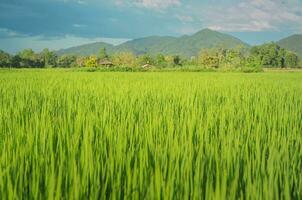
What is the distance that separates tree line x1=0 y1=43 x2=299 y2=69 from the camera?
7562cm

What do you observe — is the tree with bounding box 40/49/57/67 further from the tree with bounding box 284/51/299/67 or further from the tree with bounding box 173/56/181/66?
the tree with bounding box 284/51/299/67

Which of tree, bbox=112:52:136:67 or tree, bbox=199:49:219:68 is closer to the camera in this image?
tree, bbox=199:49:219:68

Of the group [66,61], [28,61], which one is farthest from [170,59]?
[28,61]

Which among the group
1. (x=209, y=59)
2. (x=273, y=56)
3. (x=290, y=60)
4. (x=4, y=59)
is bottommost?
(x=290, y=60)

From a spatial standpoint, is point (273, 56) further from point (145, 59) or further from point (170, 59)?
point (145, 59)

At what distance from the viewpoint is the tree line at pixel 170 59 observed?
248ft

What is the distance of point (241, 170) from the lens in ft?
4.71

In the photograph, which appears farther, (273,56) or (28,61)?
(273,56)

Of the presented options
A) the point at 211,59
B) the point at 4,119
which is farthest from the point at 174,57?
the point at 4,119

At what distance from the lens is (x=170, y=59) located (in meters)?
91.3

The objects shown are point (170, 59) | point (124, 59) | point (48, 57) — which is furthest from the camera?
point (48, 57)

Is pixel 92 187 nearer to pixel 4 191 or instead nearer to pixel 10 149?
pixel 4 191

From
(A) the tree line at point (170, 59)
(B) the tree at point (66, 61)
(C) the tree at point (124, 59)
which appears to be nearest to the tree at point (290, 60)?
(A) the tree line at point (170, 59)

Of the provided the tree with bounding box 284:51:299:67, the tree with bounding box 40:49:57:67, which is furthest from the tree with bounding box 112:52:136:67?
the tree with bounding box 284:51:299:67
